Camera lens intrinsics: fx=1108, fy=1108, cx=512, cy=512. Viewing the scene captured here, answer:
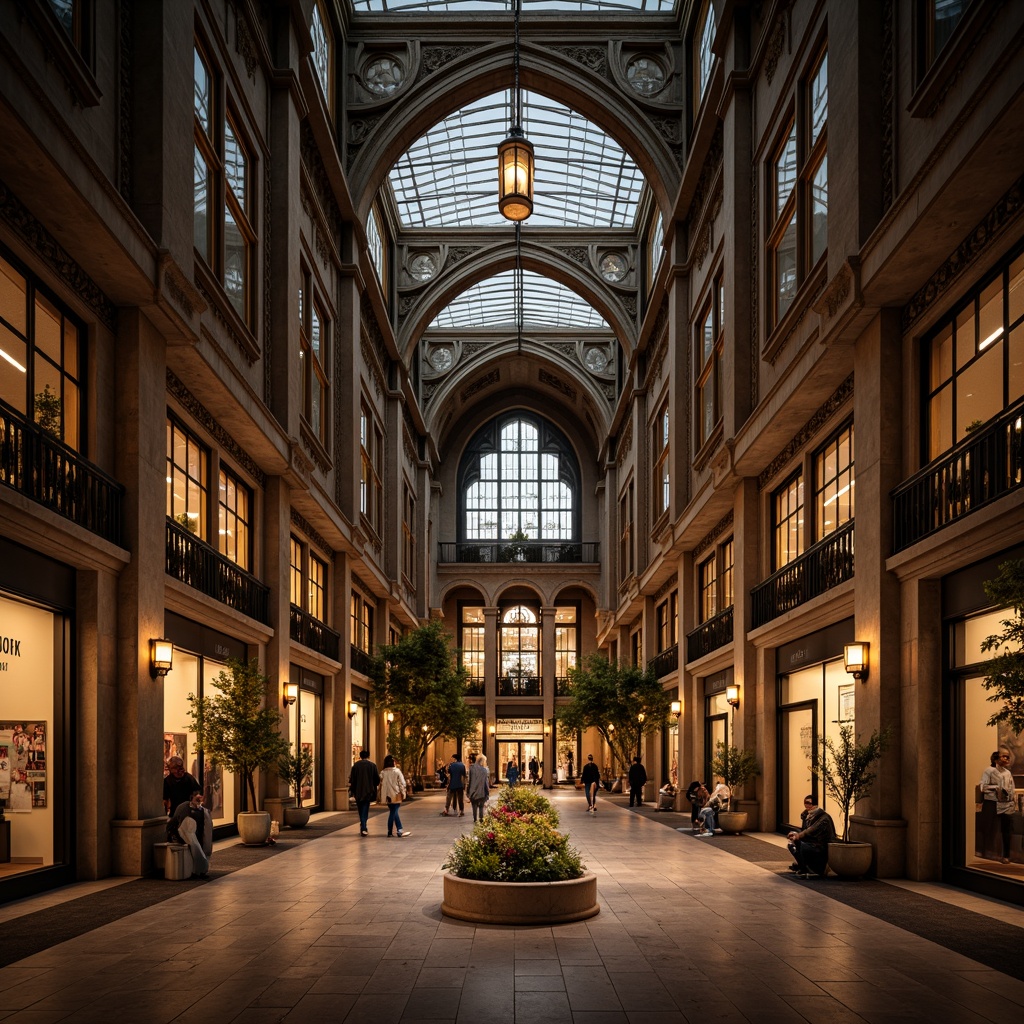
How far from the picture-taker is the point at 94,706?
43.1ft

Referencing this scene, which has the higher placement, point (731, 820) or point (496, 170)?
point (496, 170)

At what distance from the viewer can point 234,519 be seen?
2080cm

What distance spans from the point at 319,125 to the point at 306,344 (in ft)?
16.4

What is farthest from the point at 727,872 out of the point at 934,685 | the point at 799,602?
the point at 799,602

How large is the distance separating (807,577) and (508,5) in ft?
66.7

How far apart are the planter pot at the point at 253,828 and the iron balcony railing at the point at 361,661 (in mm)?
13702

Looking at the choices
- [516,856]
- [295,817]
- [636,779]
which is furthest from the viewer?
[636,779]

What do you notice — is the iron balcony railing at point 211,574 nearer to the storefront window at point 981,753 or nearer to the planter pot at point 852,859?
the planter pot at point 852,859

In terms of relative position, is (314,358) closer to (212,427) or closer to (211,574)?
(212,427)

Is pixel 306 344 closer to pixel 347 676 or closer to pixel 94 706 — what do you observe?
pixel 347 676

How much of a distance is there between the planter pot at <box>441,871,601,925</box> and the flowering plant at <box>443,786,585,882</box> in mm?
152

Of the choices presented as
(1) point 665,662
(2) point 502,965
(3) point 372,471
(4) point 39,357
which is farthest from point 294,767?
(3) point 372,471

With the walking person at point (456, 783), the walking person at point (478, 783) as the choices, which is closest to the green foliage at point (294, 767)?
the walking person at point (478, 783)

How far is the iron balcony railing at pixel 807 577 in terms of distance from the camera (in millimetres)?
16353
